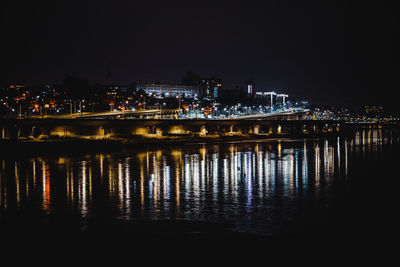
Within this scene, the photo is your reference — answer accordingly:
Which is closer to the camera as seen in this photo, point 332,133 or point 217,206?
point 217,206

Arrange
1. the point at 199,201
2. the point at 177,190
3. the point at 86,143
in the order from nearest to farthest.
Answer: the point at 199,201, the point at 177,190, the point at 86,143

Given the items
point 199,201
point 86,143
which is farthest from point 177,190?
point 86,143

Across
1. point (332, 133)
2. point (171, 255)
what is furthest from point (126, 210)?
point (332, 133)

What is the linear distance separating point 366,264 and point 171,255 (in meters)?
5.28

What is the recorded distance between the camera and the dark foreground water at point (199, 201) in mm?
15016

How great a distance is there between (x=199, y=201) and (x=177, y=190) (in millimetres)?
3274

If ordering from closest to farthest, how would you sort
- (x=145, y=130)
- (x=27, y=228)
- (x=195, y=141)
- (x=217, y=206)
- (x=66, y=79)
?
(x=27, y=228) → (x=217, y=206) → (x=195, y=141) → (x=145, y=130) → (x=66, y=79)

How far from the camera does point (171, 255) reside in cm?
1212

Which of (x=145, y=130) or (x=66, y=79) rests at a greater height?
(x=66, y=79)

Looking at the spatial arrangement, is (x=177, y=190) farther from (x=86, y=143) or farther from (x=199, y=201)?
(x=86, y=143)

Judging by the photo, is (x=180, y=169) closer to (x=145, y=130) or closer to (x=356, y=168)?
(x=356, y=168)

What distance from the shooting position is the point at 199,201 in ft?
64.6

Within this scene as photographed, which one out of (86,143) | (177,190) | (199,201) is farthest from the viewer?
(86,143)

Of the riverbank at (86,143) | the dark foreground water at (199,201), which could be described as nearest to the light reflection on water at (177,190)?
the dark foreground water at (199,201)
